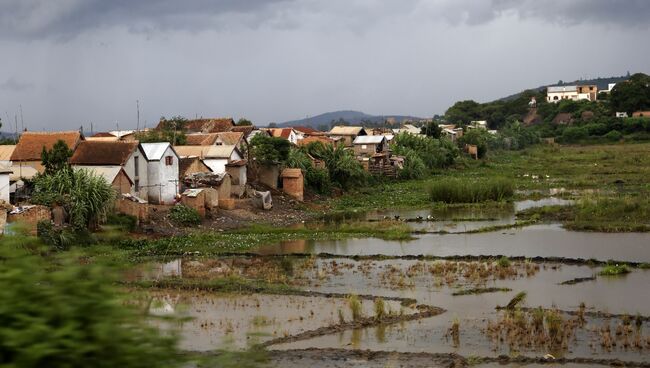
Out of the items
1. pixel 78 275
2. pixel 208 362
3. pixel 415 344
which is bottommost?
pixel 415 344

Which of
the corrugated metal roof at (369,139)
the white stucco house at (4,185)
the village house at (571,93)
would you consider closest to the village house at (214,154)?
the white stucco house at (4,185)

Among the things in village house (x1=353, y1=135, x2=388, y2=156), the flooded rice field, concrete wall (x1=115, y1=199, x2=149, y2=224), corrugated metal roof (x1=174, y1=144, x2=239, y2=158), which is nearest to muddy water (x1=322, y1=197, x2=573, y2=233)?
the flooded rice field

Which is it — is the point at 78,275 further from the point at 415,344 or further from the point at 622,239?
the point at 622,239

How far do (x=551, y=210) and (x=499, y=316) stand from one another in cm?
2190

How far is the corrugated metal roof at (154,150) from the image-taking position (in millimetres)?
37562

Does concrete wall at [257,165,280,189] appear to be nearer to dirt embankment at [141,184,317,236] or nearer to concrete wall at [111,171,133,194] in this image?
dirt embankment at [141,184,317,236]

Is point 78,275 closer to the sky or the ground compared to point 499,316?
closer to the sky

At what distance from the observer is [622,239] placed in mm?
29672

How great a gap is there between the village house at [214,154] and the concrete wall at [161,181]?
5.38 meters

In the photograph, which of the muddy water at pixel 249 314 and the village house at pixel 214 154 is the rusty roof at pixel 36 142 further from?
the muddy water at pixel 249 314

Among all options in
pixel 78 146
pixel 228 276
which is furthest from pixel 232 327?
pixel 78 146

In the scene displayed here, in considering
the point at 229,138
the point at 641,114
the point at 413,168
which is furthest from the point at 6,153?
the point at 641,114

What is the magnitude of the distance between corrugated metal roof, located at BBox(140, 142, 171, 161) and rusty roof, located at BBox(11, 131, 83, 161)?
11.0 ft

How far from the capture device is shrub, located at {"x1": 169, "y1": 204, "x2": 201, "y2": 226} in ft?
113
